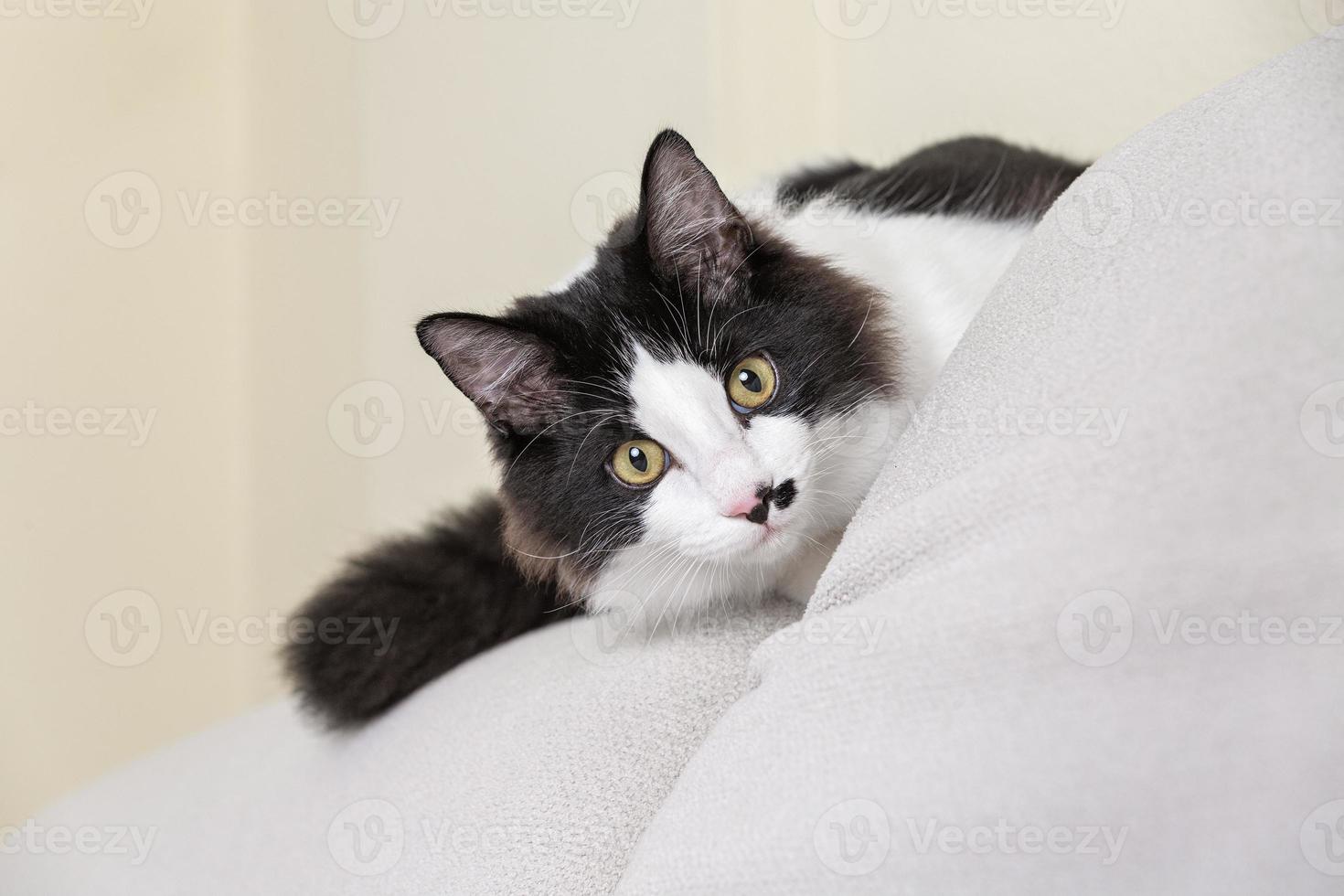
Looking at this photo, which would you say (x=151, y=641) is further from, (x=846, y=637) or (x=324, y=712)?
(x=846, y=637)

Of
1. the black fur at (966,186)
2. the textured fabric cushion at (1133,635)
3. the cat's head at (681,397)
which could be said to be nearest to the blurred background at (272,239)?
the black fur at (966,186)

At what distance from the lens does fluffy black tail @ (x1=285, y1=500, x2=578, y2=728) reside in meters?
1.53

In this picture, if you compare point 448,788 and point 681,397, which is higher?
point 681,397

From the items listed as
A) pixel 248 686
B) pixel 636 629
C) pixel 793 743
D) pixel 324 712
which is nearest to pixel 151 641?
pixel 248 686

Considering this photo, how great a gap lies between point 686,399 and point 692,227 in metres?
0.24

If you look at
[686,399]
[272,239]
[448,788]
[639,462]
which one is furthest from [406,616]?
[272,239]

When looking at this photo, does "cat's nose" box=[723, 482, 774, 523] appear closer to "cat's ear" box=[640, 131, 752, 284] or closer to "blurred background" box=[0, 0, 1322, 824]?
"cat's ear" box=[640, 131, 752, 284]

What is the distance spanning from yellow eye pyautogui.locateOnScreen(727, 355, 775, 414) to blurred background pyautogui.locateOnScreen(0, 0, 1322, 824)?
4.36ft

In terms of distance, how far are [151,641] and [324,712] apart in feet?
6.16

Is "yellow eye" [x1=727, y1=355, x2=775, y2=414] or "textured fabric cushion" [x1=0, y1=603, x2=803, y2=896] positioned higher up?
"yellow eye" [x1=727, y1=355, x2=775, y2=414]

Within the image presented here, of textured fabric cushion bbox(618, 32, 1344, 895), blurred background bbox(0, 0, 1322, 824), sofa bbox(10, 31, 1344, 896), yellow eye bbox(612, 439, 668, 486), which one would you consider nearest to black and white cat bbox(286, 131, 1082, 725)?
yellow eye bbox(612, 439, 668, 486)

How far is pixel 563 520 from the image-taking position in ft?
4.44

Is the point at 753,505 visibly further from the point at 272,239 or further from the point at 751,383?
the point at 272,239

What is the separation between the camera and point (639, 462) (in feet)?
4.17
